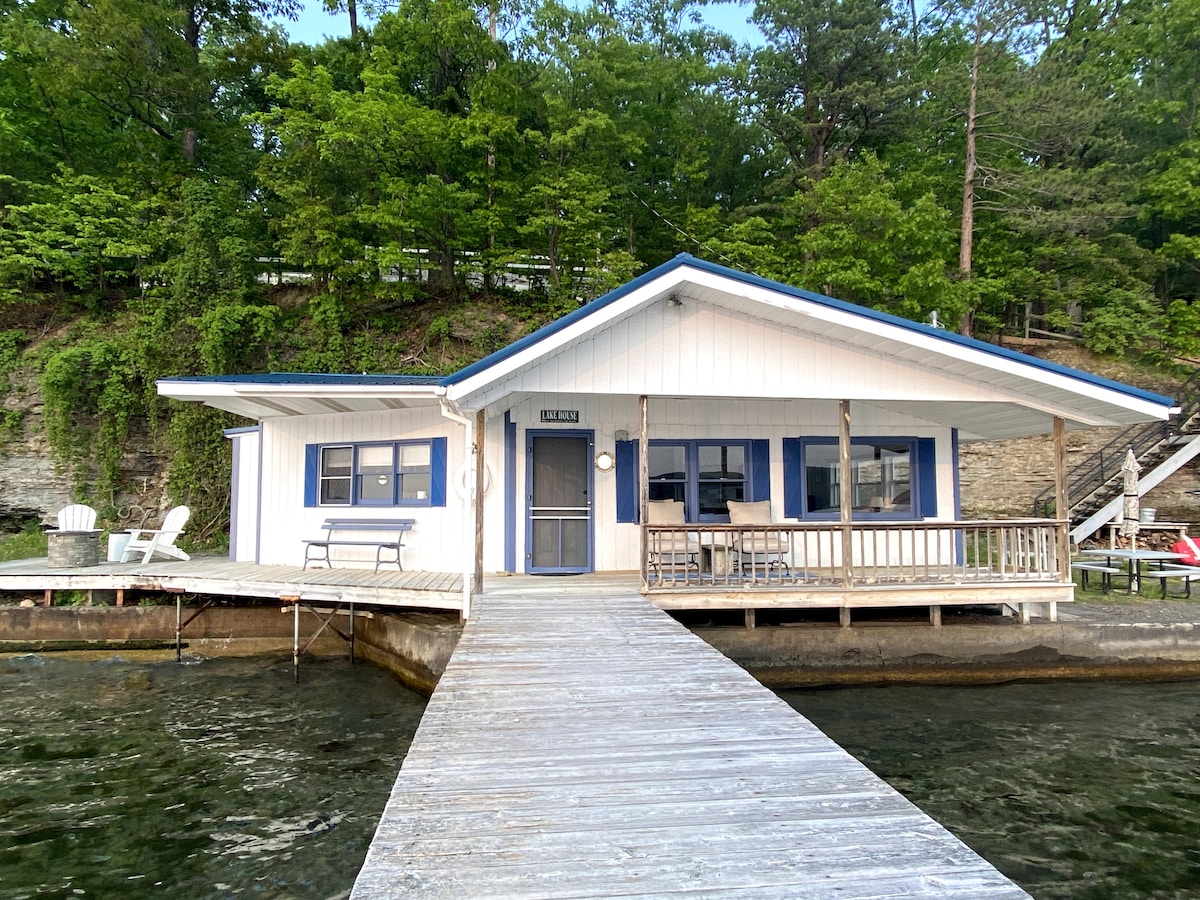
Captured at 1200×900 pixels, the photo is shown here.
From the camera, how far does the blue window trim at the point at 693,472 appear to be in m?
10.3

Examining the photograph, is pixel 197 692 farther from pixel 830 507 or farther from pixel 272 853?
pixel 830 507

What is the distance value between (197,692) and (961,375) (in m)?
10.5

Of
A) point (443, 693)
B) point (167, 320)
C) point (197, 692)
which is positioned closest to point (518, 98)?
point (167, 320)

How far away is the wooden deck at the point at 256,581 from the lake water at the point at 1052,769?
4700 mm

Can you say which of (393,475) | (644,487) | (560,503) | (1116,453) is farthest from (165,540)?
(1116,453)

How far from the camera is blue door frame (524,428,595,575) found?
1008 centimetres

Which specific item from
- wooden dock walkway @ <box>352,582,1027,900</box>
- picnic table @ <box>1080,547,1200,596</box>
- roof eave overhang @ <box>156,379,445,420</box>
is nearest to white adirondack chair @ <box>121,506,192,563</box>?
roof eave overhang @ <box>156,379,445,420</box>

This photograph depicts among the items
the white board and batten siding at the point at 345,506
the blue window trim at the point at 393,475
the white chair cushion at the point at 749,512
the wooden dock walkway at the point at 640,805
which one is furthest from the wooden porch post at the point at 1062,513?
the blue window trim at the point at 393,475

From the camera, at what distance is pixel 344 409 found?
10.7 m

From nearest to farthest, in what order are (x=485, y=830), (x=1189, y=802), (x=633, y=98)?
1. (x=485, y=830)
2. (x=1189, y=802)
3. (x=633, y=98)

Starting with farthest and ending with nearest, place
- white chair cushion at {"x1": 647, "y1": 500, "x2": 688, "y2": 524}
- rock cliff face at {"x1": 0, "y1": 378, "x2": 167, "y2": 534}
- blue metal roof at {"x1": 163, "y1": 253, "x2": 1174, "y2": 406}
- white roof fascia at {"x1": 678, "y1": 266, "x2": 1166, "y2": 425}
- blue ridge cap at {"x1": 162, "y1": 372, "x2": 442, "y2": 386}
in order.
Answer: rock cliff face at {"x1": 0, "y1": 378, "x2": 167, "y2": 534}
white chair cushion at {"x1": 647, "y1": 500, "x2": 688, "y2": 524}
blue ridge cap at {"x1": 162, "y1": 372, "x2": 442, "y2": 386}
white roof fascia at {"x1": 678, "y1": 266, "x2": 1166, "y2": 425}
blue metal roof at {"x1": 163, "y1": 253, "x2": 1174, "y2": 406}

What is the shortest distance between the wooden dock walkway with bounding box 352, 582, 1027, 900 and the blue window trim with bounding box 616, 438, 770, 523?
17.8ft

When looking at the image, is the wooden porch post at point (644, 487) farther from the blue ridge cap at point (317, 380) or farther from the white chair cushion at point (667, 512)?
the blue ridge cap at point (317, 380)

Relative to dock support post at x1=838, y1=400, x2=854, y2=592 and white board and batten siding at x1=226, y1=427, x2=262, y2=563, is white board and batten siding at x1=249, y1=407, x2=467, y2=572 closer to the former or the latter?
white board and batten siding at x1=226, y1=427, x2=262, y2=563
